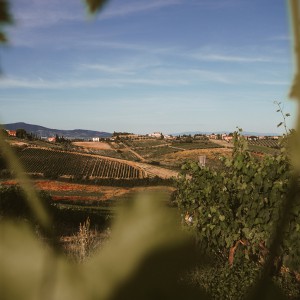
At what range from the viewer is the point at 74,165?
58.2 meters

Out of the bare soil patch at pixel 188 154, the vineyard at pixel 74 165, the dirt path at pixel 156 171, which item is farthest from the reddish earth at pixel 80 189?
the bare soil patch at pixel 188 154

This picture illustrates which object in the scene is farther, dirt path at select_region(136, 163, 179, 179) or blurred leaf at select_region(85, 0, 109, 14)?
dirt path at select_region(136, 163, 179, 179)

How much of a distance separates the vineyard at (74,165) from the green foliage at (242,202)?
4367 cm

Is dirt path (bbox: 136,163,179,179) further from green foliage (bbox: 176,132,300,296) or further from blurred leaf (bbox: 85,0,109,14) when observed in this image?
blurred leaf (bbox: 85,0,109,14)

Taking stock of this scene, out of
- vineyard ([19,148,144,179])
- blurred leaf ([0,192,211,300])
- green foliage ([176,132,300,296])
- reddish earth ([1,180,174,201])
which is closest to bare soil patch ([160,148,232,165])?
vineyard ([19,148,144,179])

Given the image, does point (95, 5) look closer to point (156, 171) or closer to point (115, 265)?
point (115, 265)

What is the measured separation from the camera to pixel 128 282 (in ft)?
1.29

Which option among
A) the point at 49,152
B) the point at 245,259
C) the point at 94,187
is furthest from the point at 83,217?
the point at 49,152

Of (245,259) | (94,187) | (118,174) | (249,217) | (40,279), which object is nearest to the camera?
(40,279)

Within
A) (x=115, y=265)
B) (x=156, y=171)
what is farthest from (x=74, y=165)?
(x=115, y=265)

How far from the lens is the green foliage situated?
279 inches

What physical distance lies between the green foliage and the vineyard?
143 feet

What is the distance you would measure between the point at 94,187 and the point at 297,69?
4973 cm

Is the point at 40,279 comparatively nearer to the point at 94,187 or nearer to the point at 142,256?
the point at 142,256
